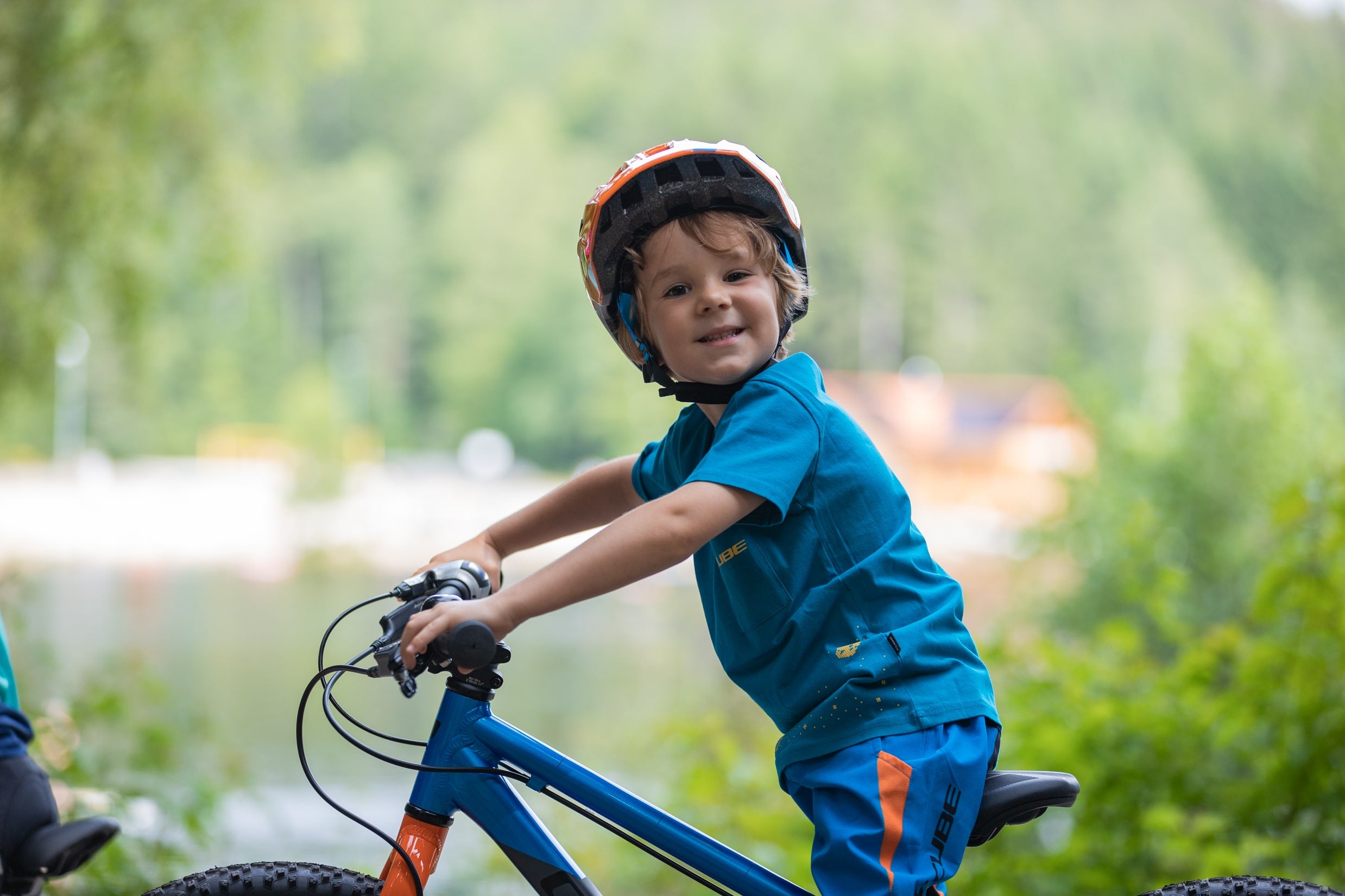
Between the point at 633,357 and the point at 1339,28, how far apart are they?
21849 millimetres

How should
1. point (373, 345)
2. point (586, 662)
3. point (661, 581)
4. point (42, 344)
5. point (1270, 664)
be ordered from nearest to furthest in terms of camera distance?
point (1270, 664)
point (42, 344)
point (586, 662)
point (661, 581)
point (373, 345)

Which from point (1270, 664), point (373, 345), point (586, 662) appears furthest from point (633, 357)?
point (373, 345)

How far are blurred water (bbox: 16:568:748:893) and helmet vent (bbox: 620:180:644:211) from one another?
8.42 ft

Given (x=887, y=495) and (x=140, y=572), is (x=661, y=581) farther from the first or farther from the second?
(x=887, y=495)

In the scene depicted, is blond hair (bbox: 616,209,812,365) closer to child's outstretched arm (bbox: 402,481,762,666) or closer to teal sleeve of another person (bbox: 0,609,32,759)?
child's outstretched arm (bbox: 402,481,762,666)

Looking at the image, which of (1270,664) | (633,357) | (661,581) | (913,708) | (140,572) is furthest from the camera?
(140,572)

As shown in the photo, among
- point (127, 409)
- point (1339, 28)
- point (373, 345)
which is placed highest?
point (1339, 28)

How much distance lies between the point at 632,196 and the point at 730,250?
0.13 m

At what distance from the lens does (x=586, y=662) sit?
13133 mm

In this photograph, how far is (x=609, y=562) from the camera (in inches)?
43.3

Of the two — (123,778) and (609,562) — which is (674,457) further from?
(123,778)

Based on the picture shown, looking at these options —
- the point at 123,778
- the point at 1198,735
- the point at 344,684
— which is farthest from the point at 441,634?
the point at 344,684

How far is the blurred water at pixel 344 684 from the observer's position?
5.14m

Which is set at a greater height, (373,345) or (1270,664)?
(373,345)
